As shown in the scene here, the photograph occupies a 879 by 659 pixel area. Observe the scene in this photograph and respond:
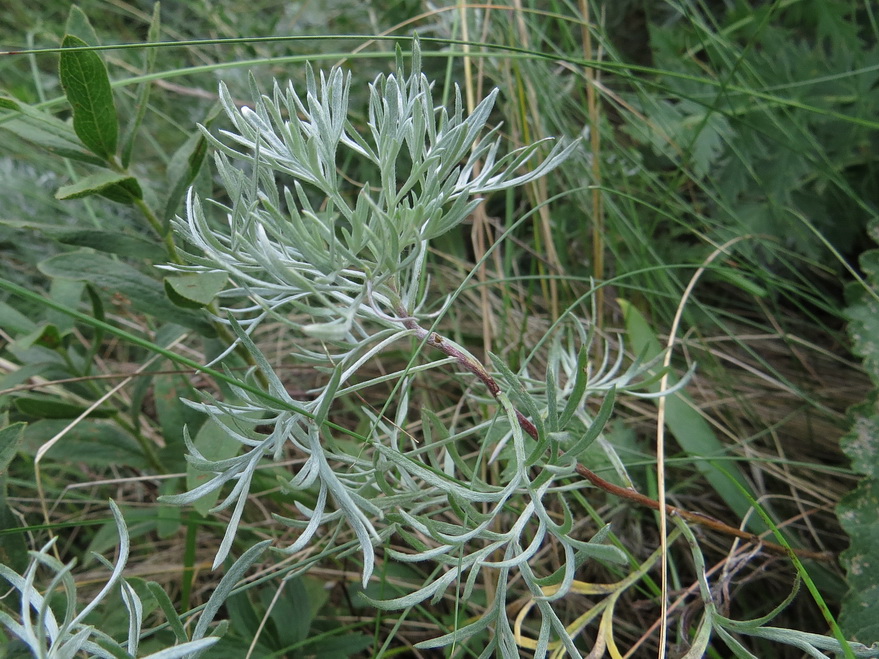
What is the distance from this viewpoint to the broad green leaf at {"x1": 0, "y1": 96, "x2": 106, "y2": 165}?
1.00m

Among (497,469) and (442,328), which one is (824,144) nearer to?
(442,328)

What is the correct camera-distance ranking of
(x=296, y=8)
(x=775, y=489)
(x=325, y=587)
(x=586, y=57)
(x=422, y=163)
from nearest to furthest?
(x=422, y=163), (x=325, y=587), (x=775, y=489), (x=586, y=57), (x=296, y=8)

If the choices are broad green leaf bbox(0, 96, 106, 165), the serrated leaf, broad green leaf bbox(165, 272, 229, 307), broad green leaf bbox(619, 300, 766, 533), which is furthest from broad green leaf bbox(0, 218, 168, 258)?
the serrated leaf

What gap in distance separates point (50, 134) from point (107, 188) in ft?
0.55

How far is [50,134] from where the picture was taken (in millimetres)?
1033

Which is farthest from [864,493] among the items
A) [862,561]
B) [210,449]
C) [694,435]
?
[210,449]

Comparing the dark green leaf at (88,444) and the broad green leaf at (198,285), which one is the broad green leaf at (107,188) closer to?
the broad green leaf at (198,285)

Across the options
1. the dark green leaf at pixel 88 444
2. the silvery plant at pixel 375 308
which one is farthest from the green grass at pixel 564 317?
the silvery plant at pixel 375 308

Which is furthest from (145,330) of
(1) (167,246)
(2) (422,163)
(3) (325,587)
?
(2) (422,163)

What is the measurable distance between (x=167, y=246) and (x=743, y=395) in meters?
1.31

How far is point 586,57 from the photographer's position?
65.4 inches

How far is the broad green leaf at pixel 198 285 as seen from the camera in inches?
32.9

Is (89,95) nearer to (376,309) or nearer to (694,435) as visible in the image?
(376,309)

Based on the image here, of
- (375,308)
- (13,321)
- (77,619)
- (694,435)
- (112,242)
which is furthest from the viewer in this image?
(694,435)
